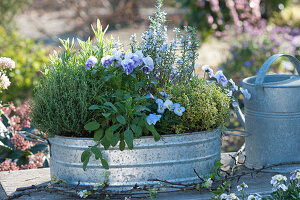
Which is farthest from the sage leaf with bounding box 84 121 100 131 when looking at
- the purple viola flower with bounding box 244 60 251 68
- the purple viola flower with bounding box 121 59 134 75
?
the purple viola flower with bounding box 244 60 251 68

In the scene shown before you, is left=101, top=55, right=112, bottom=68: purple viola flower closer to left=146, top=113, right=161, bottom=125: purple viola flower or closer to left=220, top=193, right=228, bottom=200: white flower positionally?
left=146, top=113, right=161, bottom=125: purple viola flower

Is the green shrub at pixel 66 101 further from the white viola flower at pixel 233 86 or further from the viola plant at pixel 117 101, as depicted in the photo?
the white viola flower at pixel 233 86

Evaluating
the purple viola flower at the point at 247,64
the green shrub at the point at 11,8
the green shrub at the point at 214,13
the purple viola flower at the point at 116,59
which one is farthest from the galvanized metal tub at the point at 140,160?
the green shrub at the point at 11,8

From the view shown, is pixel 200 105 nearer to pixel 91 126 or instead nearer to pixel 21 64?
pixel 91 126

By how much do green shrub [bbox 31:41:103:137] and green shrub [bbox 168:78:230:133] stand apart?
34 centimetres

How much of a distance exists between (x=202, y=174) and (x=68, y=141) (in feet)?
1.88

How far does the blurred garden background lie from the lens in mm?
2721

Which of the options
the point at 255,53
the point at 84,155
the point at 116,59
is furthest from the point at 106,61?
the point at 255,53

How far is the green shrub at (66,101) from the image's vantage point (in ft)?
5.23

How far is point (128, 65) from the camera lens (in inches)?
61.7

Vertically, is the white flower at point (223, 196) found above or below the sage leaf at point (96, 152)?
below

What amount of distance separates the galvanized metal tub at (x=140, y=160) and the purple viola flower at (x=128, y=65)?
27cm

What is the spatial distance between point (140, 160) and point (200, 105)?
13.1 inches

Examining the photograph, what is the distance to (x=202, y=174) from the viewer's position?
5.56 feet
